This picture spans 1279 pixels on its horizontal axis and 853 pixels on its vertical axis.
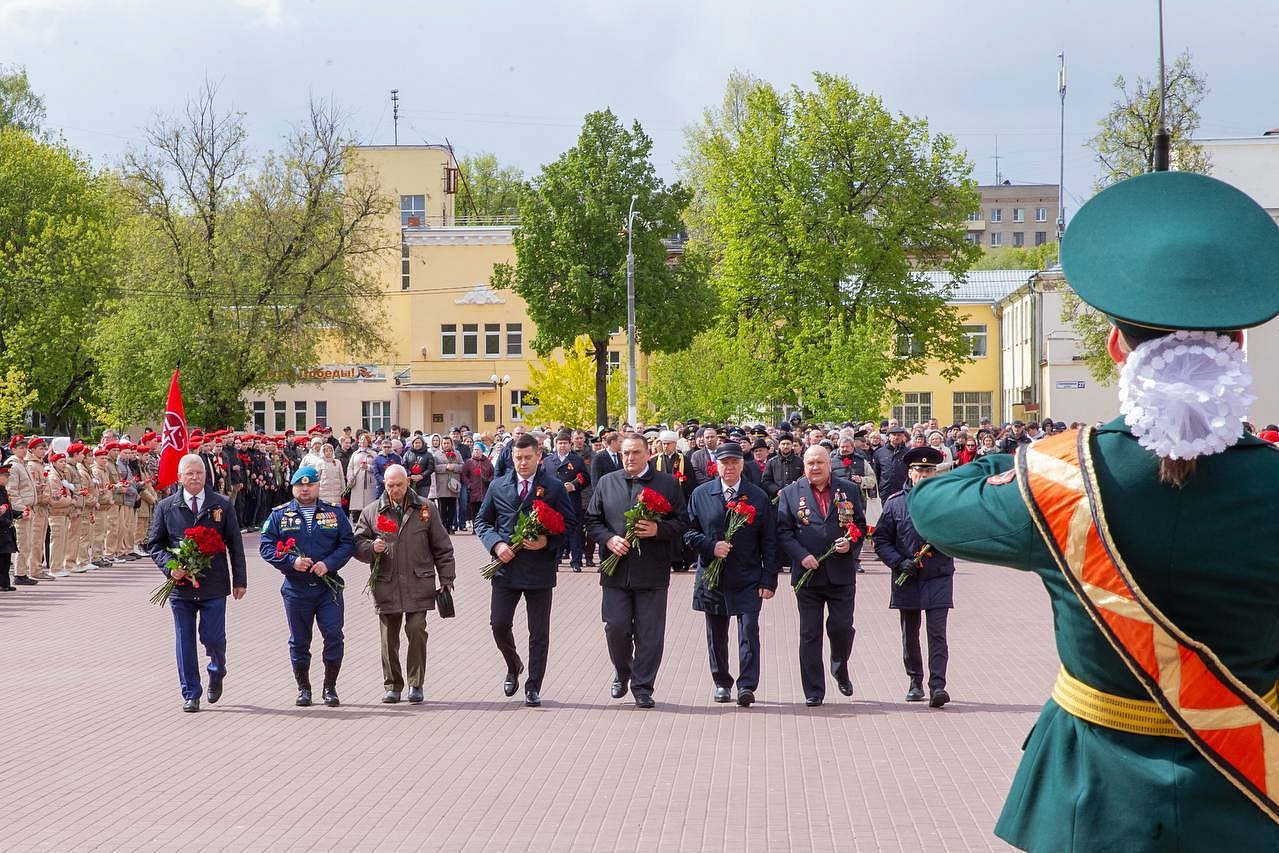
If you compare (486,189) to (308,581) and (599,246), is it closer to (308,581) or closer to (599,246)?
(599,246)

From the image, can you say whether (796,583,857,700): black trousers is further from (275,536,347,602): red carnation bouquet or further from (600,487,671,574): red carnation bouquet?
(275,536,347,602): red carnation bouquet

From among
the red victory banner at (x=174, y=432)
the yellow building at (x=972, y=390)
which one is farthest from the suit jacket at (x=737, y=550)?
the yellow building at (x=972, y=390)

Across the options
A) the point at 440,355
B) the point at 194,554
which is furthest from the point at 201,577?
the point at 440,355

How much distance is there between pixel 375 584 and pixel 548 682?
1.70 metres

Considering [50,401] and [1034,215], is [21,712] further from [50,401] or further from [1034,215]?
[1034,215]

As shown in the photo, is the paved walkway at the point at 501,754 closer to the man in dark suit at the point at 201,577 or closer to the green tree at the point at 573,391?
the man in dark suit at the point at 201,577

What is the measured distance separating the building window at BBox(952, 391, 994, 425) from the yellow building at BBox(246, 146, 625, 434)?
16.9 m

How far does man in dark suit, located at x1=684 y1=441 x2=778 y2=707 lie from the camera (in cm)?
1147

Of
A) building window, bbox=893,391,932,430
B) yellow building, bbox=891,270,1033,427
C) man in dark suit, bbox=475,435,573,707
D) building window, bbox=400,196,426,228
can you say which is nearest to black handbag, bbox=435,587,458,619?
man in dark suit, bbox=475,435,573,707

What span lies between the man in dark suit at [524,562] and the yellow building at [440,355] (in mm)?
59247

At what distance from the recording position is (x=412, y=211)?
252 feet

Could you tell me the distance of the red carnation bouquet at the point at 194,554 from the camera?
38.1 feet

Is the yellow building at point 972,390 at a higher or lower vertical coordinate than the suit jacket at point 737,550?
higher

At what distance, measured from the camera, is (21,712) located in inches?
447
